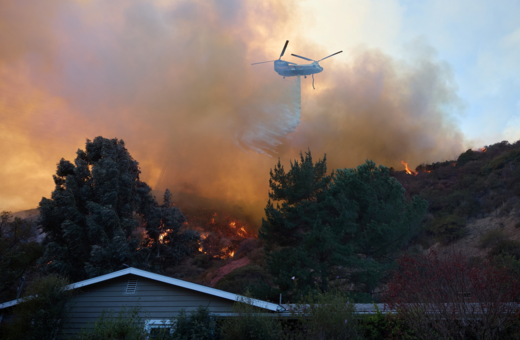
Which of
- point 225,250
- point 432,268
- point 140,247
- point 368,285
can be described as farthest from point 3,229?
point 225,250

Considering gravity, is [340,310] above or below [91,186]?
below

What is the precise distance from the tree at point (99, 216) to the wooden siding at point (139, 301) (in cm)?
1065

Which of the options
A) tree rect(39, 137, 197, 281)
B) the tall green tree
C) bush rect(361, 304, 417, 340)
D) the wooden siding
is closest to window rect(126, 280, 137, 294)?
the wooden siding

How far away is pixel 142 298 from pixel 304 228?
12723 mm

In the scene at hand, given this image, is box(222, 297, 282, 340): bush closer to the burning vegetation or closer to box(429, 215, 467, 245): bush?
box(429, 215, 467, 245): bush

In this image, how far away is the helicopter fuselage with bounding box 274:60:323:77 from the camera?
41747 millimetres

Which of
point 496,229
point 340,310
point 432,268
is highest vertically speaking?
point 496,229

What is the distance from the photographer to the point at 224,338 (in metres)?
9.90

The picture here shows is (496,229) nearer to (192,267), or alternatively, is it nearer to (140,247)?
(140,247)

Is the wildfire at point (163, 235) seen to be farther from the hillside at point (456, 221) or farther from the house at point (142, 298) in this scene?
the house at point (142, 298)

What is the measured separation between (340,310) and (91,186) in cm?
2468

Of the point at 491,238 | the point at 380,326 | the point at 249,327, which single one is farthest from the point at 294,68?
the point at 249,327

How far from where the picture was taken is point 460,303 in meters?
8.27

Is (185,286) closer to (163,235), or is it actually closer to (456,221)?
(163,235)
